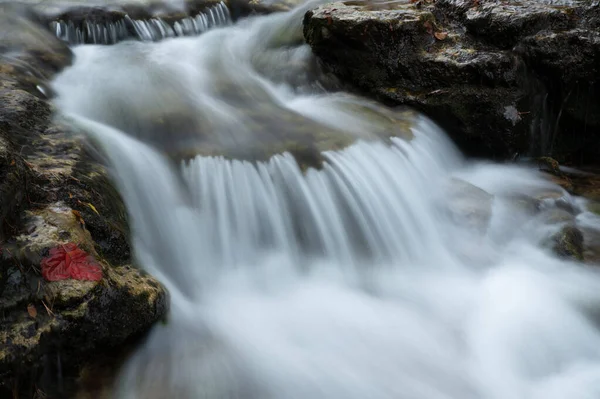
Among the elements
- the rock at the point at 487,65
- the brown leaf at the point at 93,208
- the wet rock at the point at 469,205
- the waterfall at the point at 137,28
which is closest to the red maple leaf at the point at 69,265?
the brown leaf at the point at 93,208

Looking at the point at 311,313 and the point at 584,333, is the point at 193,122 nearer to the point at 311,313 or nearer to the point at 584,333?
the point at 311,313

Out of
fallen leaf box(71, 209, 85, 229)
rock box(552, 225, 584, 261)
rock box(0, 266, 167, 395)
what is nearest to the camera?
rock box(0, 266, 167, 395)

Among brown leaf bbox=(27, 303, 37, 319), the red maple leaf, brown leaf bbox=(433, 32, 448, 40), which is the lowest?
brown leaf bbox=(27, 303, 37, 319)

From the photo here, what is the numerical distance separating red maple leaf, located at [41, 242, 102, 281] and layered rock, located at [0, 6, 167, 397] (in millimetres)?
33

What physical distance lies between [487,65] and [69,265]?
17.0 feet

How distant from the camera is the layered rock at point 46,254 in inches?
86.2

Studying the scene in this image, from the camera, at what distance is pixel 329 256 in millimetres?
4238

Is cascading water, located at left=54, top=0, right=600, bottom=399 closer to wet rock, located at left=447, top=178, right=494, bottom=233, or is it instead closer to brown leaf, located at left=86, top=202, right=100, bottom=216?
wet rock, located at left=447, top=178, right=494, bottom=233

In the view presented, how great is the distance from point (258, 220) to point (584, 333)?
283 centimetres

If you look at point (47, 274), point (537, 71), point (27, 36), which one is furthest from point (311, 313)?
point (27, 36)

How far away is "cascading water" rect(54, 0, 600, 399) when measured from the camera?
296 cm

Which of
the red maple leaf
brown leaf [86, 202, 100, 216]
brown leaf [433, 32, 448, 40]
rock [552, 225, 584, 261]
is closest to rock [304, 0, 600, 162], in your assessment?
brown leaf [433, 32, 448, 40]

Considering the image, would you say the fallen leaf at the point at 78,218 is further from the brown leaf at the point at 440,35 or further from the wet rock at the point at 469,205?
the brown leaf at the point at 440,35

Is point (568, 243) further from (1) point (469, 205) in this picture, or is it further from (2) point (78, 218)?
(2) point (78, 218)
